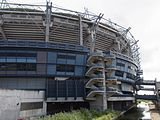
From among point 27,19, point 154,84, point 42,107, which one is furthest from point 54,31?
point 154,84

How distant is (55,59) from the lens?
5153cm

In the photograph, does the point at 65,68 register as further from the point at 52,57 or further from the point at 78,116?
the point at 78,116

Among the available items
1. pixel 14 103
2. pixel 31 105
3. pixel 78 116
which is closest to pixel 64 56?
pixel 31 105

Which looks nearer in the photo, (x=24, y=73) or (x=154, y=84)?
(x=24, y=73)

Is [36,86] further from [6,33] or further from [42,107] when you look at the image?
[6,33]

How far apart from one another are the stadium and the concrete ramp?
8.51 m

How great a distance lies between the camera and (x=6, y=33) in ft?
183

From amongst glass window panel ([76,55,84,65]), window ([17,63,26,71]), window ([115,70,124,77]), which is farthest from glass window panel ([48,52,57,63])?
window ([115,70,124,77])

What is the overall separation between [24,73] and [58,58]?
832 cm

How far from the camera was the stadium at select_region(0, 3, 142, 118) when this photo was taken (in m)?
49.1

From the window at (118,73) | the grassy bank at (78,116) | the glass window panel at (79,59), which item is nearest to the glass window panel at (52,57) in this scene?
the glass window panel at (79,59)

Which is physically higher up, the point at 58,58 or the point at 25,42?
the point at 25,42

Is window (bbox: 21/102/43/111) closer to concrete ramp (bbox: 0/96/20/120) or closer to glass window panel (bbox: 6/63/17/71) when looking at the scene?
concrete ramp (bbox: 0/96/20/120)

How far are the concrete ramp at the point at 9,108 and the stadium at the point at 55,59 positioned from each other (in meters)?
8.51
